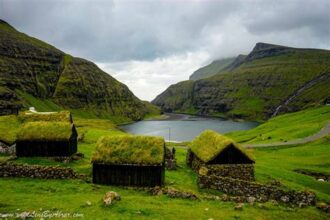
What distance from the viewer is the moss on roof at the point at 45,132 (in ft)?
167

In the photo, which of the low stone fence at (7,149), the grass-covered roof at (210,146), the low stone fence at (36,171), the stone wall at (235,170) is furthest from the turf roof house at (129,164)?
Result: the low stone fence at (7,149)

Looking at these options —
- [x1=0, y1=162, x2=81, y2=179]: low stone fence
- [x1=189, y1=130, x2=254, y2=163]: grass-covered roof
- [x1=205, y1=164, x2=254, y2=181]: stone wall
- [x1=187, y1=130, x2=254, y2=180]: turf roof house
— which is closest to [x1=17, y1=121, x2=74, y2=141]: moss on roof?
[x1=0, y1=162, x2=81, y2=179]: low stone fence

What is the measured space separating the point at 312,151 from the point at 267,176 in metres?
41.2

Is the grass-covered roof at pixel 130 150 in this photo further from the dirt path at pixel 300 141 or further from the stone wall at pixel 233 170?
the dirt path at pixel 300 141

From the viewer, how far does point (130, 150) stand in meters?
40.5

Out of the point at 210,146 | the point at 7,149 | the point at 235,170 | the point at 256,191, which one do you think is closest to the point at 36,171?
the point at 7,149

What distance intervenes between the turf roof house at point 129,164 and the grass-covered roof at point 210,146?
9.75 metres

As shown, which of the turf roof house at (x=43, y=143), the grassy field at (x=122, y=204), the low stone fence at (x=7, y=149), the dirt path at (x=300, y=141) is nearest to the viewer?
the grassy field at (x=122, y=204)

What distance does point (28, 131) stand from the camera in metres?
52.2

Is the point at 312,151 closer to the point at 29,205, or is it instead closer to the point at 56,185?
the point at 56,185

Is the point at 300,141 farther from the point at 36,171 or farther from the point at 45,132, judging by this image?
the point at 36,171

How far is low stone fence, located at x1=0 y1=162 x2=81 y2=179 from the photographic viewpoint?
38750 mm

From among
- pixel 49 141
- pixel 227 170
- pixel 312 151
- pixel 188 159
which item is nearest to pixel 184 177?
pixel 227 170

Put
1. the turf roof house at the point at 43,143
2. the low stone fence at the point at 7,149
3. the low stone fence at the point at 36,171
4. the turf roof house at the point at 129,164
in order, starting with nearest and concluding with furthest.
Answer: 1. the low stone fence at the point at 36,171
2. the turf roof house at the point at 129,164
3. the turf roof house at the point at 43,143
4. the low stone fence at the point at 7,149
